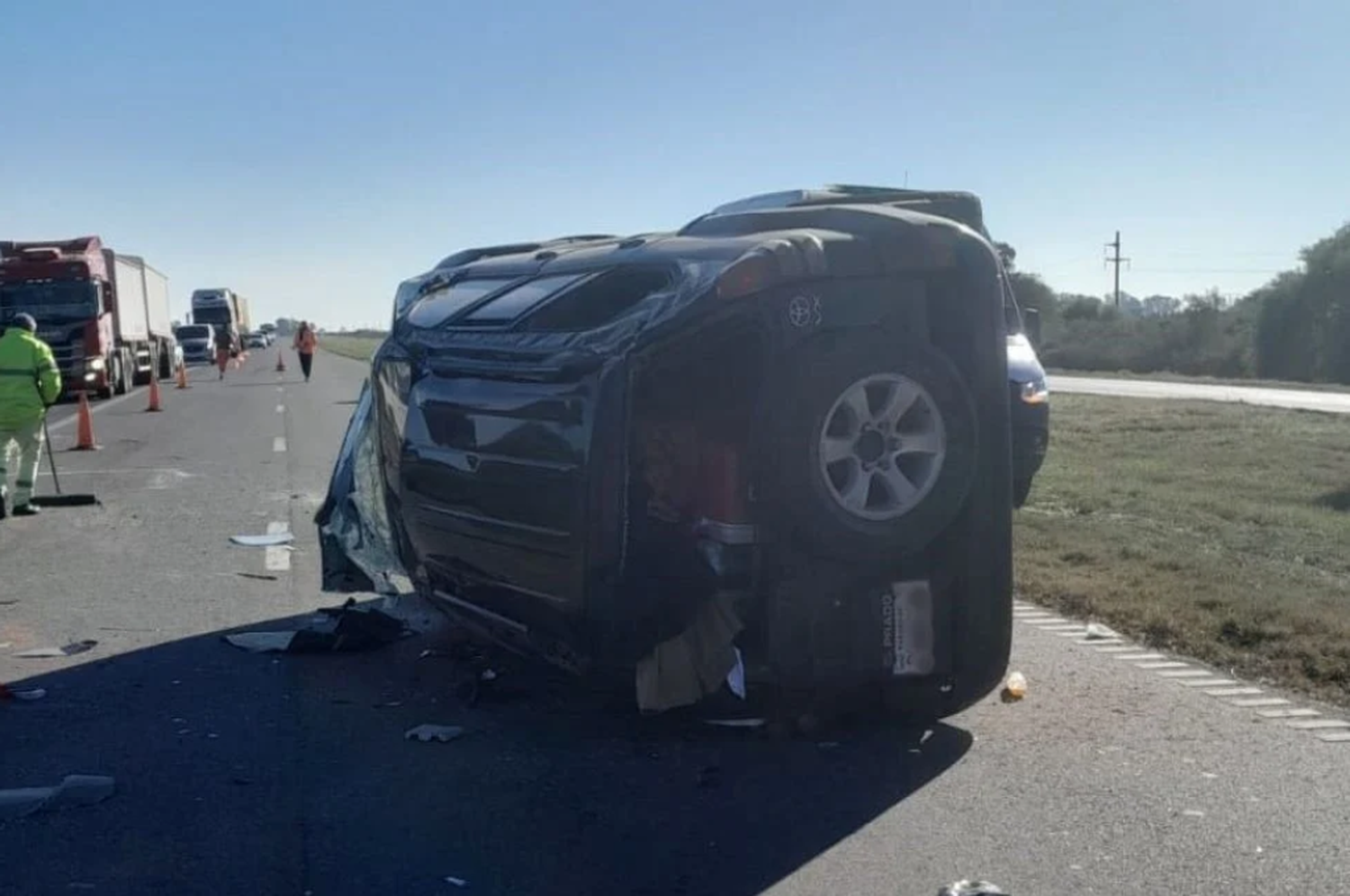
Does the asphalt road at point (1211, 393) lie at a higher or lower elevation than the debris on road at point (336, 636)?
lower

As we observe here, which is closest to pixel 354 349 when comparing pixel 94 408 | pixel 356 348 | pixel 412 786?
pixel 356 348

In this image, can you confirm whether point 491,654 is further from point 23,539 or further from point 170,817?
point 23,539

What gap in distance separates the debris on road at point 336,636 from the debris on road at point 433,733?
61.4 inches

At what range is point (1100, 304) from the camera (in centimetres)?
9050

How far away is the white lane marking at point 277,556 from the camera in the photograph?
10.3 metres

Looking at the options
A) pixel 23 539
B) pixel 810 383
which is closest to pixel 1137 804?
pixel 810 383

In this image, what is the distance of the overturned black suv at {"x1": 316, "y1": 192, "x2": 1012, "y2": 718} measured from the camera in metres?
5.57

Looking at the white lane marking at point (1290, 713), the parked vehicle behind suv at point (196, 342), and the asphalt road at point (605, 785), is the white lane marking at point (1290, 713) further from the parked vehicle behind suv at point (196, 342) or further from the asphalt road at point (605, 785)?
the parked vehicle behind suv at point (196, 342)

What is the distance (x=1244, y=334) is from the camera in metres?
68.2

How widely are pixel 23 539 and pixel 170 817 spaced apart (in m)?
7.40

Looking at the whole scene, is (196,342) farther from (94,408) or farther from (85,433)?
(85,433)

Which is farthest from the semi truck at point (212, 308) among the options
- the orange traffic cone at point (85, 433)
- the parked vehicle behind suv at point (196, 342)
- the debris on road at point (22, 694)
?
the debris on road at point (22, 694)

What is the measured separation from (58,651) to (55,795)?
261 cm

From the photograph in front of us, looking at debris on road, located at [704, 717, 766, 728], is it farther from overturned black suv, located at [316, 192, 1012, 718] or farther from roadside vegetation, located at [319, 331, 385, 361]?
roadside vegetation, located at [319, 331, 385, 361]
